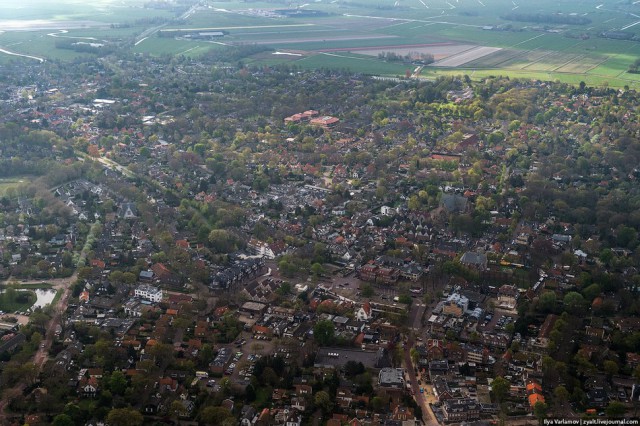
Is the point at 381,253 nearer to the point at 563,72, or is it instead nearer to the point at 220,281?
the point at 220,281

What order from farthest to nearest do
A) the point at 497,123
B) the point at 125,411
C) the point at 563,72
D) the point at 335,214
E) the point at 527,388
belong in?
the point at 563,72 < the point at 497,123 < the point at 335,214 < the point at 527,388 < the point at 125,411

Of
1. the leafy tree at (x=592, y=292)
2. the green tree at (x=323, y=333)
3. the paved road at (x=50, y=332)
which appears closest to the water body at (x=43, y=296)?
the paved road at (x=50, y=332)

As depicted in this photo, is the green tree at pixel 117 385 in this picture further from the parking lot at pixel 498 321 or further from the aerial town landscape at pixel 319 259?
the parking lot at pixel 498 321

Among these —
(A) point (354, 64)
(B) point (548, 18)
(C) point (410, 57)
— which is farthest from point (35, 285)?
(B) point (548, 18)

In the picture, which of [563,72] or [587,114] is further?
[563,72]

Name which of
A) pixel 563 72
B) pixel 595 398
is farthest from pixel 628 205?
Answer: pixel 563 72

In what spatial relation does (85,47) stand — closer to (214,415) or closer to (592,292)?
(592,292)

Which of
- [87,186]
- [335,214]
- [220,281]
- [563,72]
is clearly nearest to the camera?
[220,281]
